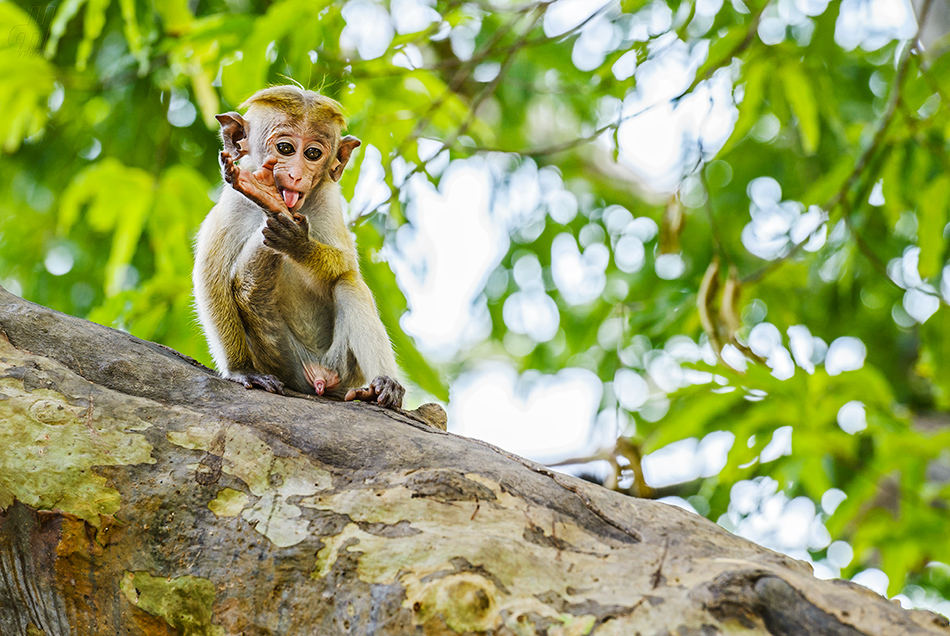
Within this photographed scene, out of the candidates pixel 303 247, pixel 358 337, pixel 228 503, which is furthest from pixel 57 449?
pixel 358 337

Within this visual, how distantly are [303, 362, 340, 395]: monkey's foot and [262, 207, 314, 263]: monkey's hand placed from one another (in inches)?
25.7

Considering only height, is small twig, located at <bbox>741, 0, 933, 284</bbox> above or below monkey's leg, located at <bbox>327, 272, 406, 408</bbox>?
above

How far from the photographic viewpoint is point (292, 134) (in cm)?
441

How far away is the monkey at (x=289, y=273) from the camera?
4367 mm

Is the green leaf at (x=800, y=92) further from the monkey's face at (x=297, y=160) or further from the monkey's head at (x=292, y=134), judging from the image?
the monkey's face at (x=297, y=160)

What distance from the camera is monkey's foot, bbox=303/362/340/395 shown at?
4.43m

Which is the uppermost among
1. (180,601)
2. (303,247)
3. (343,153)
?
(343,153)

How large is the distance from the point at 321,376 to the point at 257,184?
119 cm

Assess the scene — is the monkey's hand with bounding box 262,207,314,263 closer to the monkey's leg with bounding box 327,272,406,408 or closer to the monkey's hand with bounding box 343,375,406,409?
the monkey's leg with bounding box 327,272,406,408

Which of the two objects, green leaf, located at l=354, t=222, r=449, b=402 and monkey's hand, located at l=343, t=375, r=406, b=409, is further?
green leaf, located at l=354, t=222, r=449, b=402

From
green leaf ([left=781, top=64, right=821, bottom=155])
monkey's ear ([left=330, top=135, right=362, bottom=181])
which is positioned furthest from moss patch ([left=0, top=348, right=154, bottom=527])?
green leaf ([left=781, top=64, right=821, bottom=155])

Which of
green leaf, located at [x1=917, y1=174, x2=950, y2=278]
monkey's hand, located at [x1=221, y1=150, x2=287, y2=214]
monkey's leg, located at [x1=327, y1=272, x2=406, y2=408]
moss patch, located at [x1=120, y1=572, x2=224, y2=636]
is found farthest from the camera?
green leaf, located at [x1=917, y1=174, x2=950, y2=278]

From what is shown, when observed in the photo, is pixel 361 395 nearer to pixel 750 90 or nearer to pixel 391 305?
pixel 391 305

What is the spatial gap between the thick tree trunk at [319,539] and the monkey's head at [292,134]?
1.70 metres
